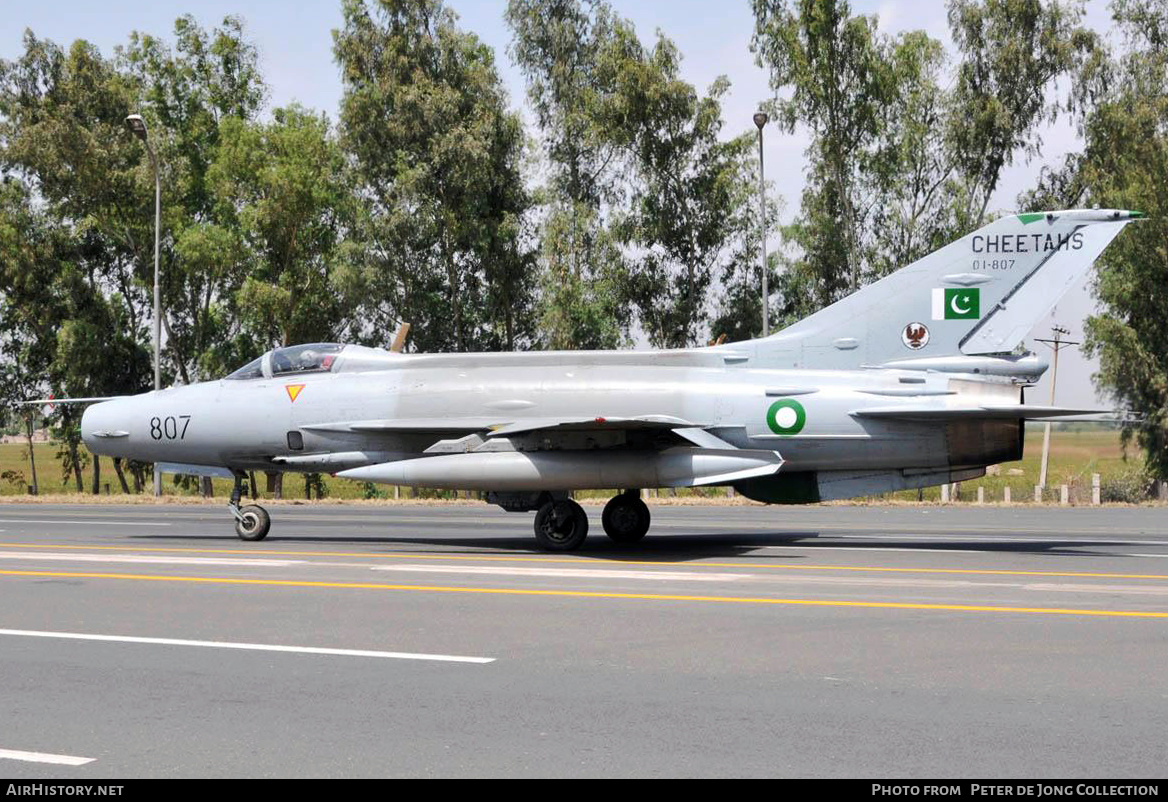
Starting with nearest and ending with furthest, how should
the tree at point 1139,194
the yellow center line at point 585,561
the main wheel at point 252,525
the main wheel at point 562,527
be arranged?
the yellow center line at point 585,561, the main wheel at point 562,527, the main wheel at point 252,525, the tree at point 1139,194

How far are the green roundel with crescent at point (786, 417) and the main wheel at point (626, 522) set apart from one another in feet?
8.42

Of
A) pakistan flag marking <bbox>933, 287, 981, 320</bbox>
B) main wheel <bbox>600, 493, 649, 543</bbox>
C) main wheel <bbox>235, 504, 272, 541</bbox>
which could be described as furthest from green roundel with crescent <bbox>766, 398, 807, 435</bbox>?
main wheel <bbox>235, 504, 272, 541</bbox>

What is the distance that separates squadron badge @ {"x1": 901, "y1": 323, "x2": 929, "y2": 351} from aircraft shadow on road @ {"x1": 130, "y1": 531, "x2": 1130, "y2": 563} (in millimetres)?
2765

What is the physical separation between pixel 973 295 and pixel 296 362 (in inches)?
387

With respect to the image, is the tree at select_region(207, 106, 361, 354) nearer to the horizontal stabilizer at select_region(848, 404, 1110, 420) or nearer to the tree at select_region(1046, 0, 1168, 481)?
the tree at select_region(1046, 0, 1168, 481)

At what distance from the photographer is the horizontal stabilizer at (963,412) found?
15.2 metres

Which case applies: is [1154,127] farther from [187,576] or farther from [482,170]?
[187,576]

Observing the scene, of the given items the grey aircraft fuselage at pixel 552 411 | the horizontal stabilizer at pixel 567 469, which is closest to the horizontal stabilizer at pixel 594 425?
the grey aircraft fuselage at pixel 552 411

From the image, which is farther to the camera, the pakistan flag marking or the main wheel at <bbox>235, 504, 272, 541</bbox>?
the main wheel at <bbox>235, 504, 272, 541</bbox>

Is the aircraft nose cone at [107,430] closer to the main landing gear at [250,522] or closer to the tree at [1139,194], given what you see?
the main landing gear at [250,522]

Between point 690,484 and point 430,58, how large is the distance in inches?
1464

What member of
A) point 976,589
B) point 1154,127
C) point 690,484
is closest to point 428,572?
point 690,484

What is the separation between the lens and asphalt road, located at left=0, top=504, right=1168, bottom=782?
5.85 meters

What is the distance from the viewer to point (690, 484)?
52.1 feet
